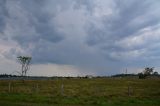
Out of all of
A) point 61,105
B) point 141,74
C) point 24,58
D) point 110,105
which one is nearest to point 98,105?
point 110,105

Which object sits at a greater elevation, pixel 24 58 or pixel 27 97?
pixel 24 58

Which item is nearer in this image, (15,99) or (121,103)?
(121,103)

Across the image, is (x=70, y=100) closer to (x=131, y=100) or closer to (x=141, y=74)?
(x=131, y=100)

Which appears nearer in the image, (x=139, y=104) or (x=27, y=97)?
(x=139, y=104)

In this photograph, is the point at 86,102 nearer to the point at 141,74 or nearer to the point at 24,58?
the point at 24,58

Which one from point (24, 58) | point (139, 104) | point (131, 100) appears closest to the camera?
point (139, 104)

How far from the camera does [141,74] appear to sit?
19612 cm

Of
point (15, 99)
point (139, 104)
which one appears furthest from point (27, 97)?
point (139, 104)

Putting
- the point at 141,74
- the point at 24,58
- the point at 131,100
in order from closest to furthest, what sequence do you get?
the point at 131,100 → the point at 24,58 → the point at 141,74

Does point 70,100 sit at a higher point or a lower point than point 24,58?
lower

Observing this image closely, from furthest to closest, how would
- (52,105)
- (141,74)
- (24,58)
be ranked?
(141,74) → (24,58) → (52,105)

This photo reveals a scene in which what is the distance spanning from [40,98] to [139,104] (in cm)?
1130

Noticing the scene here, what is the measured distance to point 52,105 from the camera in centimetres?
3033

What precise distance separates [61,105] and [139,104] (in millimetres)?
8612
